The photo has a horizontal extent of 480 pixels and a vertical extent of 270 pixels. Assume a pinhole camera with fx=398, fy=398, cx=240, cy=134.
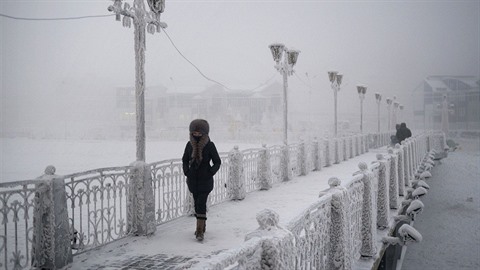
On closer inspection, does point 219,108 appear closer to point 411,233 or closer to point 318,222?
point 411,233

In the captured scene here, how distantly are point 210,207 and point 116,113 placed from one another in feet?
219

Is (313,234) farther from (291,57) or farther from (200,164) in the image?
(291,57)

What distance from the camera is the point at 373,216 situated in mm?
6461

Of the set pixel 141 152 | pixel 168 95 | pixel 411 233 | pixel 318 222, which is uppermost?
pixel 168 95

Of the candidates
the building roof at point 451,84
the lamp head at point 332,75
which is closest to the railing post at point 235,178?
the lamp head at point 332,75

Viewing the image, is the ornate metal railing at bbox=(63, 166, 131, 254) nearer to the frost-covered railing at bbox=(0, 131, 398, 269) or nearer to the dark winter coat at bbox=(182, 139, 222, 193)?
the frost-covered railing at bbox=(0, 131, 398, 269)

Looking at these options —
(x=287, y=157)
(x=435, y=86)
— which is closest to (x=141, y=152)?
(x=287, y=157)

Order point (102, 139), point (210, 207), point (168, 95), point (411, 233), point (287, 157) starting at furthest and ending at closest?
point (168, 95) < point (102, 139) < point (287, 157) < point (210, 207) < point (411, 233)

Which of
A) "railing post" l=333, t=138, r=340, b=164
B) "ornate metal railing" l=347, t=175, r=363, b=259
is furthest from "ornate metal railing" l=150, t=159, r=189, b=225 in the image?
"railing post" l=333, t=138, r=340, b=164

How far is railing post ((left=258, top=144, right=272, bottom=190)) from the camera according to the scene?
12.9m

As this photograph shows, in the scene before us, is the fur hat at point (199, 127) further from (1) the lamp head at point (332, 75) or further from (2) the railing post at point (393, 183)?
(1) the lamp head at point (332, 75)

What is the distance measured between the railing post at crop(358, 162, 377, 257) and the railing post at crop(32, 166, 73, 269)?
455 centimetres

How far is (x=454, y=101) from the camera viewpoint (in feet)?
235

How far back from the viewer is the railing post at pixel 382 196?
317 inches
